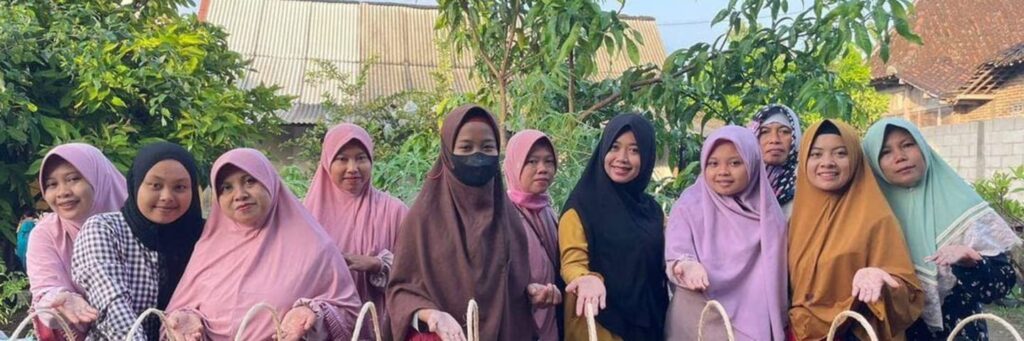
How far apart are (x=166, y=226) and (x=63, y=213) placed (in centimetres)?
36

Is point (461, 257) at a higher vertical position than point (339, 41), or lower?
lower

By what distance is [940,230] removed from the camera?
2.49m

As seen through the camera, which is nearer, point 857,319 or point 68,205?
point 857,319

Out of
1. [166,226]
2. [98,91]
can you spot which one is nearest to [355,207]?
[166,226]

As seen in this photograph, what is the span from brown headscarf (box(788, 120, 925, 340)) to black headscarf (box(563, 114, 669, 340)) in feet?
1.38

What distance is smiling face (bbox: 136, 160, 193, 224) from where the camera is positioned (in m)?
2.43

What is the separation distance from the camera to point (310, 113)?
981cm

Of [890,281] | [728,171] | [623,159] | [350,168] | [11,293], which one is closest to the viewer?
[890,281]

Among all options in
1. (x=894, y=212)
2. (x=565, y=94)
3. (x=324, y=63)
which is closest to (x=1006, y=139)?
(x=565, y=94)

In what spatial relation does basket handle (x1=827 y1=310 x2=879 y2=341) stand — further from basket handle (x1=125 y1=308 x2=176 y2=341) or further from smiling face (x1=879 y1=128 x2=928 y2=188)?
basket handle (x1=125 y1=308 x2=176 y2=341)

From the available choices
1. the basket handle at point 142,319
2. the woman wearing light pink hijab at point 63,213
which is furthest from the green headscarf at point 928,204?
the woman wearing light pink hijab at point 63,213

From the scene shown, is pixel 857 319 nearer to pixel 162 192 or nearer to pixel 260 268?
pixel 260 268

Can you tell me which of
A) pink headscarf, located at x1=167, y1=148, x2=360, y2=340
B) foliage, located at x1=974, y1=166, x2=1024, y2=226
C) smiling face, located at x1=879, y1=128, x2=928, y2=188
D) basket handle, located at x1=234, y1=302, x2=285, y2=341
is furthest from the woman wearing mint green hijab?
foliage, located at x1=974, y1=166, x2=1024, y2=226

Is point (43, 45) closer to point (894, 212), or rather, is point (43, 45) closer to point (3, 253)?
point (3, 253)
